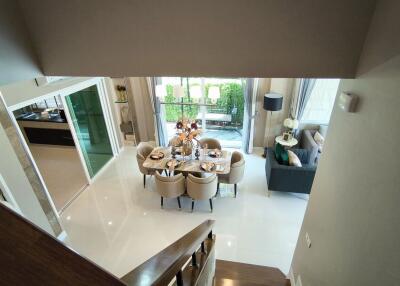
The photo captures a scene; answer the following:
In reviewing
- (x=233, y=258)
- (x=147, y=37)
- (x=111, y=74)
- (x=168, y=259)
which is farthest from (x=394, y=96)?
(x=233, y=258)

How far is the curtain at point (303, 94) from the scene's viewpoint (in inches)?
200

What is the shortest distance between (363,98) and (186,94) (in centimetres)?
491

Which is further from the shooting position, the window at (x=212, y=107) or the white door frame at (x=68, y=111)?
the window at (x=212, y=107)

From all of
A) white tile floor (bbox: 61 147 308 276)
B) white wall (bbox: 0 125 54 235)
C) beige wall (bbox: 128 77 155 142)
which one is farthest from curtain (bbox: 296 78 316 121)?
white wall (bbox: 0 125 54 235)

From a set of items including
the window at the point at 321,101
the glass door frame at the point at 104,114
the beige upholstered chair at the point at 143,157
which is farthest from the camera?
the window at the point at 321,101

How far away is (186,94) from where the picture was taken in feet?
19.8

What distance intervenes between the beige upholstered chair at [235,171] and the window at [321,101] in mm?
2223

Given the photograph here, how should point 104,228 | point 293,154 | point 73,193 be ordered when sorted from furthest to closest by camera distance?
1. point 73,193
2. point 293,154
3. point 104,228

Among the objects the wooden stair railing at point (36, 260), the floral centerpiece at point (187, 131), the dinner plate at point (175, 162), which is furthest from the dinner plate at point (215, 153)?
the wooden stair railing at point (36, 260)

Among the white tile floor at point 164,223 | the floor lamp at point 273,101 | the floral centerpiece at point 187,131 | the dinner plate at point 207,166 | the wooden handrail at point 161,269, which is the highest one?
the wooden handrail at point 161,269

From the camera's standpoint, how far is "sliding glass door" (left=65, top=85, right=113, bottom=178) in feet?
16.1

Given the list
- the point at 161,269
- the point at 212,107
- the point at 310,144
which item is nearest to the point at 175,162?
the point at 212,107

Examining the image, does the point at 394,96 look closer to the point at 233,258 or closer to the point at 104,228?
the point at 233,258

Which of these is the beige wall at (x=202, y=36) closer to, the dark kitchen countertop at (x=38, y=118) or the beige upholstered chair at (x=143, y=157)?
the beige upholstered chair at (x=143, y=157)
